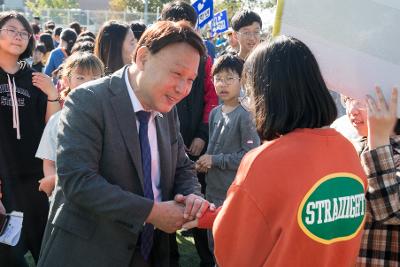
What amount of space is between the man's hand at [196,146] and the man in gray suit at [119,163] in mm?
2352

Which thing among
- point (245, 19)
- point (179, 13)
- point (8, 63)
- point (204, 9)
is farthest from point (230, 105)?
point (204, 9)

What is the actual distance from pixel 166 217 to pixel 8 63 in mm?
2542

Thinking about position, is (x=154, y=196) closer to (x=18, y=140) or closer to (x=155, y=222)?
(x=155, y=222)

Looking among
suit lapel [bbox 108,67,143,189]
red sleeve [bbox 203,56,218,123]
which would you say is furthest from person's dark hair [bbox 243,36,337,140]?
red sleeve [bbox 203,56,218,123]

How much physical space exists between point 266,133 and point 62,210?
91cm

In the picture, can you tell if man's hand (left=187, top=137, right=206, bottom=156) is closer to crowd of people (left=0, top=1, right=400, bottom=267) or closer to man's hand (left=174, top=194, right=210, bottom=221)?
crowd of people (left=0, top=1, right=400, bottom=267)

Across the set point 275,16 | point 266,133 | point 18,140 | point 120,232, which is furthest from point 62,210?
point 18,140

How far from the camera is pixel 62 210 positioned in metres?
2.06

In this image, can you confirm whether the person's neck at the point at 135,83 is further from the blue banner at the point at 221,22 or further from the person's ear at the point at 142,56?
the blue banner at the point at 221,22

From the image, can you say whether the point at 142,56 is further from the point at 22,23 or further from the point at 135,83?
the point at 22,23

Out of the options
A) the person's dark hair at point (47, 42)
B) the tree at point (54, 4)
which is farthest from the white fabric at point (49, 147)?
the tree at point (54, 4)

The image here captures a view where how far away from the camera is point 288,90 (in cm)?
169

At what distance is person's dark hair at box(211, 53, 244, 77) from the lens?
4.28 metres

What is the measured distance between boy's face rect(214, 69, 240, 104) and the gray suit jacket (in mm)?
2165
